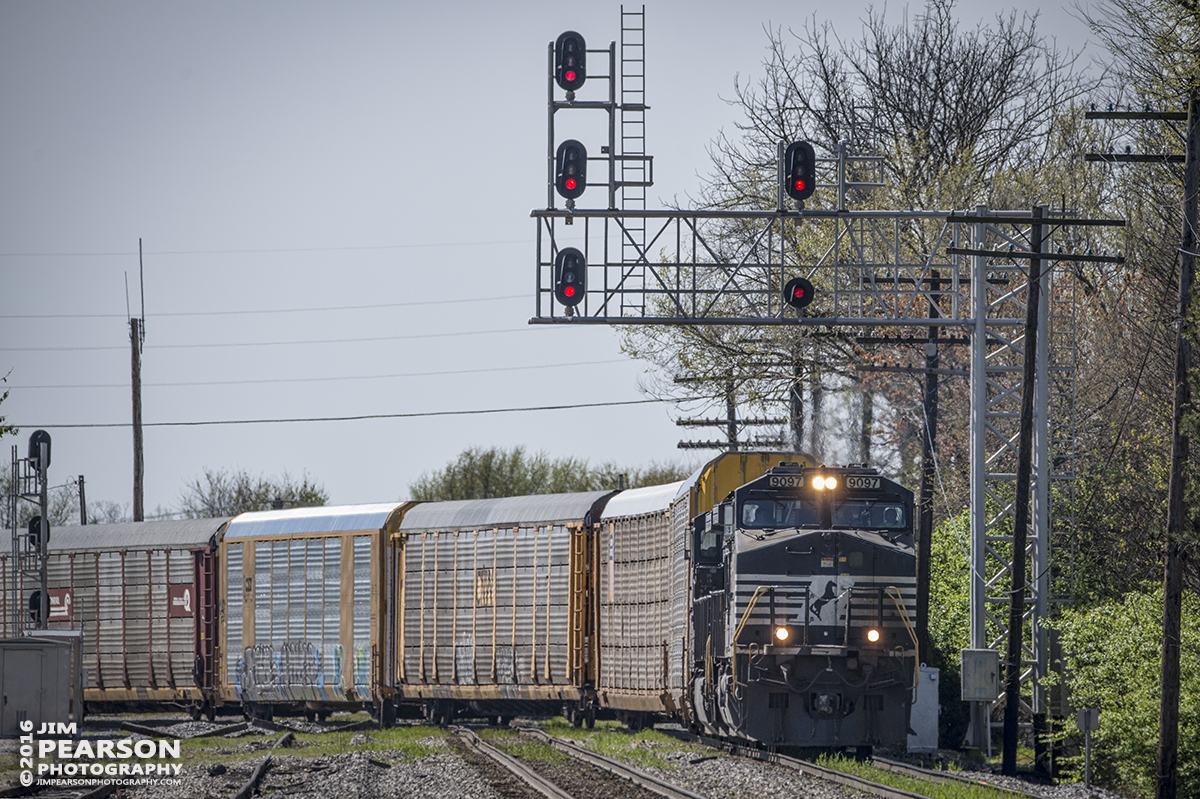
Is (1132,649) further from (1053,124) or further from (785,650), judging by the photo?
(1053,124)

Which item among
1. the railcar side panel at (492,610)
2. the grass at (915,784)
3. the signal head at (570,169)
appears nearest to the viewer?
the grass at (915,784)

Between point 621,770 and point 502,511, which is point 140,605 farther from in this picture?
point 621,770

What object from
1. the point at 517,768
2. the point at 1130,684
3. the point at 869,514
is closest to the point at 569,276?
the point at 869,514

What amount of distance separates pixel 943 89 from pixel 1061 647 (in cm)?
2878

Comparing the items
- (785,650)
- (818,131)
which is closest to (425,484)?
(818,131)

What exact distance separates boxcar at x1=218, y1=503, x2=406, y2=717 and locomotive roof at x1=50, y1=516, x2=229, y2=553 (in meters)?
0.72

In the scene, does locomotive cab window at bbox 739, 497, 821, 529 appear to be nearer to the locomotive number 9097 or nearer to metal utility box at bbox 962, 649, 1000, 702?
the locomotive number 9097

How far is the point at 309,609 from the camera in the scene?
96.8 feet

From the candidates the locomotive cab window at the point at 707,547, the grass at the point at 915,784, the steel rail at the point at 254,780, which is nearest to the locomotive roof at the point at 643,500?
the locomotive cab window at the point at 707,547

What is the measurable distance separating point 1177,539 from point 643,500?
803cm

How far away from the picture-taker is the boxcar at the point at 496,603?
25.8 metres

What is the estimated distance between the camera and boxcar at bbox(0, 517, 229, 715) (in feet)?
104

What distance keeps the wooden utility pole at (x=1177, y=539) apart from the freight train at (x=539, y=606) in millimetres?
3333

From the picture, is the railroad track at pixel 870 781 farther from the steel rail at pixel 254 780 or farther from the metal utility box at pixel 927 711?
the steel rail at pixel 254 780
